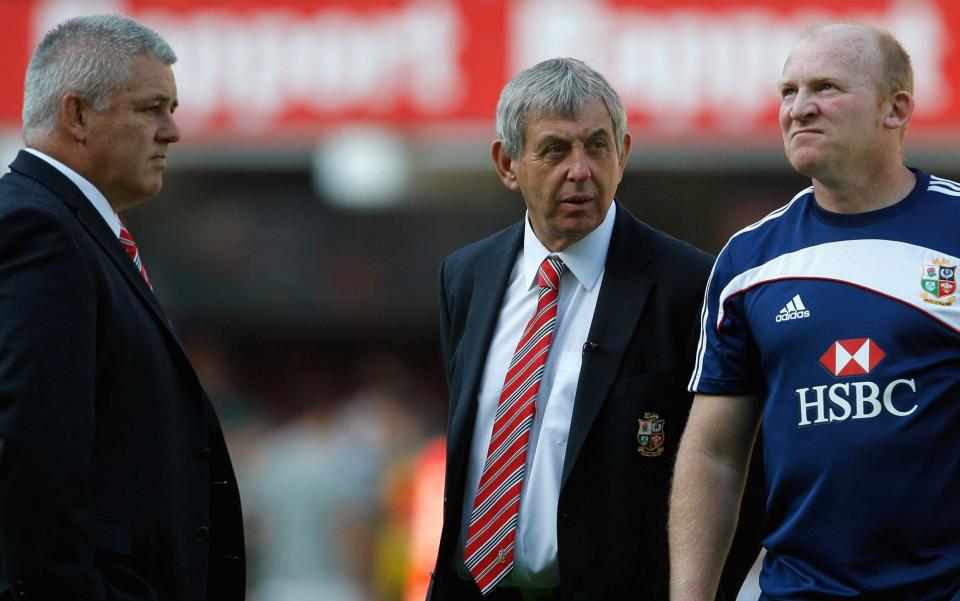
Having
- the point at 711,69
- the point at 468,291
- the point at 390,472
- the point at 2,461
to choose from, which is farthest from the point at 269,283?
the point at 2,461

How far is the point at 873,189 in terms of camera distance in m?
3.46

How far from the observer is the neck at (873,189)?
345cm

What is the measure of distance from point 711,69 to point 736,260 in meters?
6.41

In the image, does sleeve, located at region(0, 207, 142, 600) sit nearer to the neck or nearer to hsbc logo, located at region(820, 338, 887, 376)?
hsbc logo, located at region(820, 338, 887, 376)

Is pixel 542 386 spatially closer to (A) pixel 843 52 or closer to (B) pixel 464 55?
(A) pixel 843 52

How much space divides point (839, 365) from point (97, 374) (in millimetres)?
1743

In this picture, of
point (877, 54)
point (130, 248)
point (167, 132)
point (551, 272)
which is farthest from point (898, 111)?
point (130, 248)

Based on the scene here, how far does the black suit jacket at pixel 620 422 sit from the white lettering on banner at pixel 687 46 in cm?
576

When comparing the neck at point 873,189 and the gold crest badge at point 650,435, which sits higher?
the neck at point 873,189

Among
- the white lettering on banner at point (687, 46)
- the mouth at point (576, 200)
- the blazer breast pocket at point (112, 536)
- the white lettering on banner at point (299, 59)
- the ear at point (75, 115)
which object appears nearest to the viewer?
the blazer breast pocket at point (112, 536)

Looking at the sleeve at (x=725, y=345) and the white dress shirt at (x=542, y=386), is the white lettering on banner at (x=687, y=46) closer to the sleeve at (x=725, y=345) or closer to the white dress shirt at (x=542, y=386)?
the white dress shirt at (x=542, y=386)

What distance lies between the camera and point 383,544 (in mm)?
9906

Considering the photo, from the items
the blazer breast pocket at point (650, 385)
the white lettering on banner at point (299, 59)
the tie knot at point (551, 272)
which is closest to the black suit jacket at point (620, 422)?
the blazer breast pocket at point (650, 385)

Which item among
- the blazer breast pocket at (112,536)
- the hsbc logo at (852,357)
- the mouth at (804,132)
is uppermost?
the mouth at (804,132)
